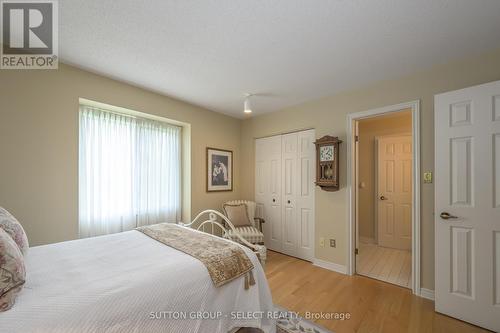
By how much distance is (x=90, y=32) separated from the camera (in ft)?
5.83

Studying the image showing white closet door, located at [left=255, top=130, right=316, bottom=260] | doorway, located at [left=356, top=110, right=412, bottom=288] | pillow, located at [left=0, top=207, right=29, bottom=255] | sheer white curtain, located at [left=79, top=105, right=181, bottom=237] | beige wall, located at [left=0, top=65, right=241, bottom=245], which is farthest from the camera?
doorway, located at [left=356, top=110, right=412, bottom=288]

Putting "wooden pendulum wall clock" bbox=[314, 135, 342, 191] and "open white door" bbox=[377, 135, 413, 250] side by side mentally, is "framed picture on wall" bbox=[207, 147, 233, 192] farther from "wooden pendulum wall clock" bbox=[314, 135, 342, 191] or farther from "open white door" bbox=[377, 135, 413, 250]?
"open white door" bbox=[377, 135, 413, 250]

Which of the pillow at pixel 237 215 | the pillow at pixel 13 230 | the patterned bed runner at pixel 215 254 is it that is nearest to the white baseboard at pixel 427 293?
the patterned bed runner at pixel 215 254

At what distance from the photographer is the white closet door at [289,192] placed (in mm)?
3617

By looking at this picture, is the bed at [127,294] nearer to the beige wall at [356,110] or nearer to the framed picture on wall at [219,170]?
the beige wall at [356,110]

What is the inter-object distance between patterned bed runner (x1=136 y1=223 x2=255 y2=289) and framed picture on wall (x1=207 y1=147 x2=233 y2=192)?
1.81 meters

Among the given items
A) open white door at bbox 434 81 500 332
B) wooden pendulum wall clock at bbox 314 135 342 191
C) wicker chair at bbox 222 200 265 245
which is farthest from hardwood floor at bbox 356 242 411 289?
wicker chair at bbox 222 200 265 245

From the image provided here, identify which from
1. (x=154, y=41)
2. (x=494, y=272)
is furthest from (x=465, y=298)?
(x=154, y=41)

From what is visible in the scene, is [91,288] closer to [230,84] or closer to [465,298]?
[230,84]

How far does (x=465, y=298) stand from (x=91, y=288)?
3003 mm

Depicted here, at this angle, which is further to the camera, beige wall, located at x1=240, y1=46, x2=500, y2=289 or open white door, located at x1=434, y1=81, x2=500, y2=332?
beige wall, located at x1=240, y1=46, x2=500, y2=289

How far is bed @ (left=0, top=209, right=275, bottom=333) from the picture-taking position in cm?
99

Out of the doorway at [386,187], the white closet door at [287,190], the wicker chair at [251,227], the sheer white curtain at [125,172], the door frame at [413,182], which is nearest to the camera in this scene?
the door frame at [413,182]

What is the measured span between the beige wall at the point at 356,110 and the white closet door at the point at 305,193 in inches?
5.7
